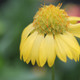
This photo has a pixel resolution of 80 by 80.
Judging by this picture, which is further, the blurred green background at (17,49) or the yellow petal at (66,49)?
the blurred green background at (17,49)

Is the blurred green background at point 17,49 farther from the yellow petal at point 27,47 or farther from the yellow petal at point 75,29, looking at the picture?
the yellow petal at point 27,47

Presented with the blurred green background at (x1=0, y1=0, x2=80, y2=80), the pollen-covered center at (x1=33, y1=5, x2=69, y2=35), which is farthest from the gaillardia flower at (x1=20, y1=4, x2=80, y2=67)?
the blurred green background at (x1=0, y1=0, x2=80, y2=80)

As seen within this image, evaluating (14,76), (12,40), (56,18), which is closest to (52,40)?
(56,18)

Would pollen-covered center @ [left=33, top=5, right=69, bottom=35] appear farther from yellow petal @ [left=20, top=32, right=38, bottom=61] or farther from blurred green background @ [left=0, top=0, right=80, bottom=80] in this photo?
blurred green background @ [left=0, top=0, right=80, bottom=80]

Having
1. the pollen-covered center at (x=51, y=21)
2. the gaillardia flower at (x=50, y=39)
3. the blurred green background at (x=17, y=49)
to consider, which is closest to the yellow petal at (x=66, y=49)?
the gaillardia flower at (x=50, y=39)

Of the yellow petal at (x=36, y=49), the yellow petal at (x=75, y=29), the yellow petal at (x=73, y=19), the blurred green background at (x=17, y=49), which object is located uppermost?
the yellow petal at (x=73, y=19)

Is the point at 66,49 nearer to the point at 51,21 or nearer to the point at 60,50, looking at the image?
the point at 60,50

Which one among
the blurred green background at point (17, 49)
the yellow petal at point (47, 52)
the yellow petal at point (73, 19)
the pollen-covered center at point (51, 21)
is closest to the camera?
the yellow petal at point (47, 52)

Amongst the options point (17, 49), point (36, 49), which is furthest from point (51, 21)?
point (17, 49)
